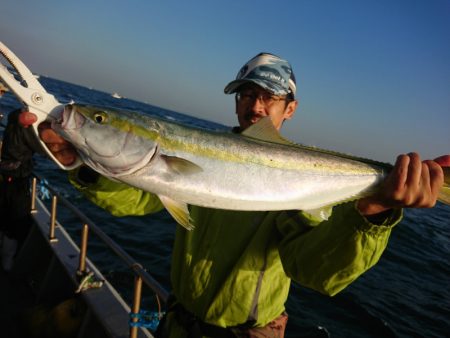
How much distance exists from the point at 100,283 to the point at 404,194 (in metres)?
5.05

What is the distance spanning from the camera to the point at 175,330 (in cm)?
330

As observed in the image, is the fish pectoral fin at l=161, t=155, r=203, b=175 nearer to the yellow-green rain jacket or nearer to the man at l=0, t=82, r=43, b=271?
the yellow-green rain jacket

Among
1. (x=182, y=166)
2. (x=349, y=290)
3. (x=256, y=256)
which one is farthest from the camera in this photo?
(x=349, y=290)

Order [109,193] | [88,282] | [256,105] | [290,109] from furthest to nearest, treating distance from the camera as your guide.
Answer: [88,282], [290,109], [256,105], [109,193]

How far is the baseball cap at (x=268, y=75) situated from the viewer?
3801 millimetres

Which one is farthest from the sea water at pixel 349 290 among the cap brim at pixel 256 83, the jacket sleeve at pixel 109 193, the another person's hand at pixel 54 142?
the another person's hand at pixel 54 142

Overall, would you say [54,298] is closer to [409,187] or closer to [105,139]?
[105,139]

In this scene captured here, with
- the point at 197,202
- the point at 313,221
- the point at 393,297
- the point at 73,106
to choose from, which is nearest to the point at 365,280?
the point at 393,297

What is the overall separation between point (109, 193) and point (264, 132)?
172 cm

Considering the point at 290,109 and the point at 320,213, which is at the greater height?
the point at 290,109

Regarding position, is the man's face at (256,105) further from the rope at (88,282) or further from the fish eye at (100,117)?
the rope at (88,282)

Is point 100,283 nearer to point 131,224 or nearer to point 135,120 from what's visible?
point 135,120

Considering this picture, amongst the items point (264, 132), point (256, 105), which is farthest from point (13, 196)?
point (264, 132)

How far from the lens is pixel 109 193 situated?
3324 mm
